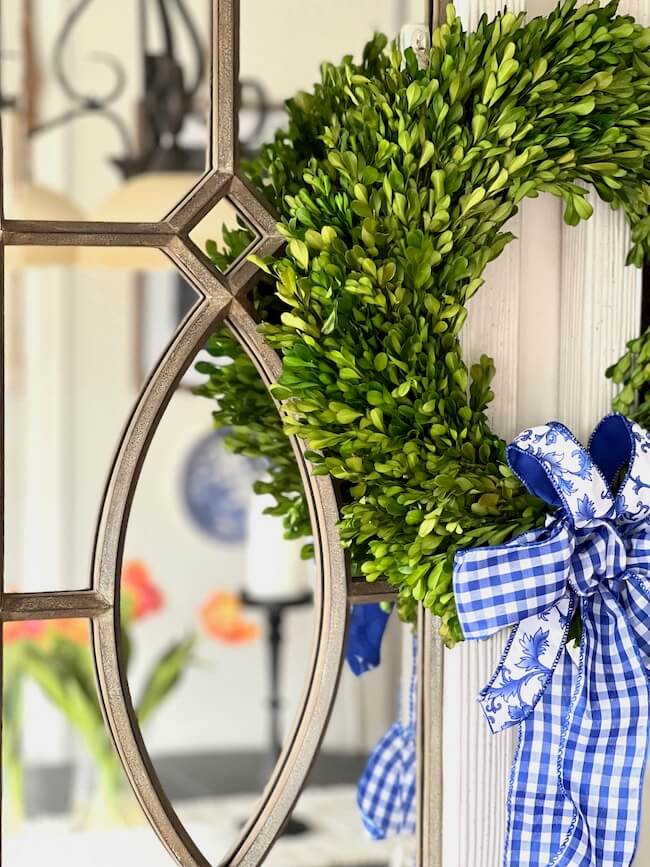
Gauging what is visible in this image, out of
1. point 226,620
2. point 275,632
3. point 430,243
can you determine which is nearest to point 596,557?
point 430,243

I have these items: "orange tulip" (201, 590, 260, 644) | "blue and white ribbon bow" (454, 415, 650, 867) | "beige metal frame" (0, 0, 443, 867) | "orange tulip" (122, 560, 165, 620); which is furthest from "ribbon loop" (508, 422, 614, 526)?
"orange tulip" (201, 590, 260, 644)

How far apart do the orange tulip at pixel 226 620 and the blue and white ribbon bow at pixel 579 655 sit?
1.77m

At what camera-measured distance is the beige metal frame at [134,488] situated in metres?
0.61

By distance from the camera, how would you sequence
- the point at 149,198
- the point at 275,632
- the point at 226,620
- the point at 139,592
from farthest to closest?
the point at 226,620, the point at 139,592, the point at 275,632, the point at 149,198

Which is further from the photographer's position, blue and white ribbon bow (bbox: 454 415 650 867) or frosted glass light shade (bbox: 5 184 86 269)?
frosted glass light shade (bbox: 5 184 86 269)

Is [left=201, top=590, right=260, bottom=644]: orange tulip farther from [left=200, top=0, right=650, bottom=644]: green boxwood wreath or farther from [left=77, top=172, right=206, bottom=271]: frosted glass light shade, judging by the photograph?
[left=200, top=0, right=650, bottom=644]: green boxwood wreath

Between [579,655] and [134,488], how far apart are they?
0.29 m

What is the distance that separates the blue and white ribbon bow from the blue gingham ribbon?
0.35 metres

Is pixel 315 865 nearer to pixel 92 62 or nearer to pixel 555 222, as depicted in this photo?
pixel 555 222

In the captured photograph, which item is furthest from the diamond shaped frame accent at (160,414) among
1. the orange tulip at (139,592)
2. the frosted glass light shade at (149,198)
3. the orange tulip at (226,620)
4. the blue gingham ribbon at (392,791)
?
the orange tulip at (226,620)

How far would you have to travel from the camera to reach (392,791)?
96 centimetres

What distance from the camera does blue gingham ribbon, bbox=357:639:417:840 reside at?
96cm

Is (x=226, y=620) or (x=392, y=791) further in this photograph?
(x=226, y=620)

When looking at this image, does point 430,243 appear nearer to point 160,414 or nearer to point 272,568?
point 160,414
